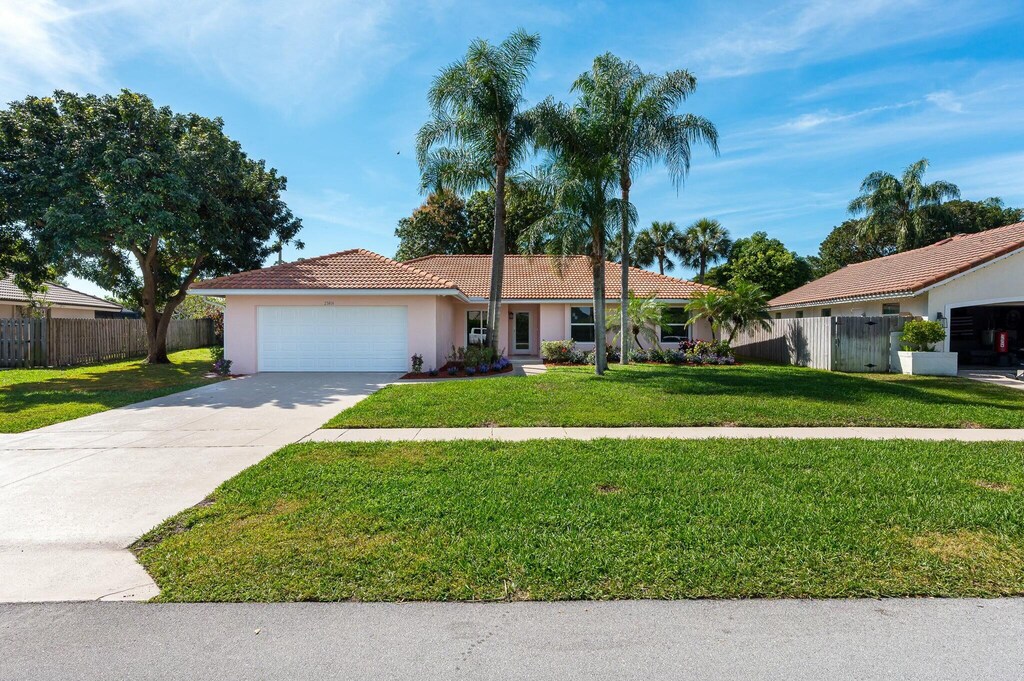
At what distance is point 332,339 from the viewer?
15.8 meters

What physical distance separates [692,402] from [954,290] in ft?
40.0

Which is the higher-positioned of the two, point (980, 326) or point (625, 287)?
point (625, 287)

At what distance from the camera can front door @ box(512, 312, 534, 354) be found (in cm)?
2231

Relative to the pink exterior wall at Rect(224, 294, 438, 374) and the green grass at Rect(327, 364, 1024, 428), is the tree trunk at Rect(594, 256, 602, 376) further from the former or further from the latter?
the pink exterior wall at Rect(224, 294, 438, 374)

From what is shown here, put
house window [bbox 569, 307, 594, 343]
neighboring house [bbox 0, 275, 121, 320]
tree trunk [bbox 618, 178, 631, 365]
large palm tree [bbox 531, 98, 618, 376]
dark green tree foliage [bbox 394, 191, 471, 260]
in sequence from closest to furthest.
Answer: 1. large palm tree [bbox 531, 98, 618, 376]
2. tree trunk [bbox 618, 178, 631, 365]
3. house window [bbox 569, 307, 594, 343]
4. neighboring house [bbox 0, 275, 121, 320]
5. dark green tree foliage [bbox 394, 191, 471, 260]

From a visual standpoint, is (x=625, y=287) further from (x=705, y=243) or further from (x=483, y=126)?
(x=705, y=243)

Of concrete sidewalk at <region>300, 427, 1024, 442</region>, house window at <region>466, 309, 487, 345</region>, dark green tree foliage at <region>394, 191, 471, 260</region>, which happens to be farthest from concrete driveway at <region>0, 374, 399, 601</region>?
dark green tree foliage at <region>394, 191, 471, 260</region>

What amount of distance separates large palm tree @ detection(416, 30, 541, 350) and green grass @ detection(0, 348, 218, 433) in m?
9.03

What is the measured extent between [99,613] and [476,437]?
4.71m

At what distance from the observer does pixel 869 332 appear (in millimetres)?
15758

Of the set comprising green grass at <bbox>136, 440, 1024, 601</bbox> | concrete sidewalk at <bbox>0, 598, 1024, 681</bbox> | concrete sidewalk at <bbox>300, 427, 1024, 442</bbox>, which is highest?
concrete sidewalk at <bbox>300, 427, 1024, 442</bbox>

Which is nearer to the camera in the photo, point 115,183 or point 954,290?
point 115,183

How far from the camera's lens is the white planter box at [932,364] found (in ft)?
48.2

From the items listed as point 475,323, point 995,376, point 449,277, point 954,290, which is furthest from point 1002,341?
point 449,277
